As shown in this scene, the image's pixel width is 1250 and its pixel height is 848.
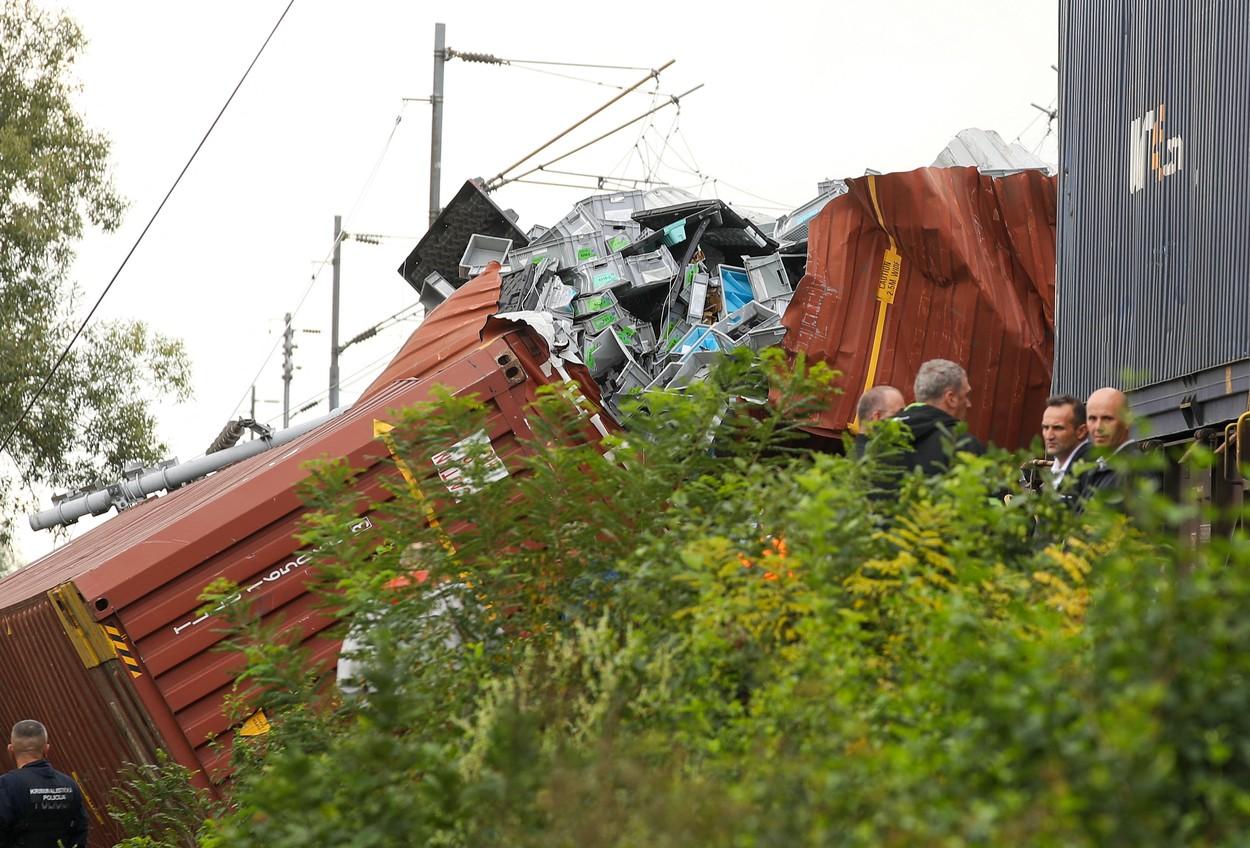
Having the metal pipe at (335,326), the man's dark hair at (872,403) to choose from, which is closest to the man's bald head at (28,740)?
the man's dark hair at (872,403)

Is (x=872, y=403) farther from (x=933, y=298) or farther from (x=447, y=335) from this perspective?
(x=933, y=298)

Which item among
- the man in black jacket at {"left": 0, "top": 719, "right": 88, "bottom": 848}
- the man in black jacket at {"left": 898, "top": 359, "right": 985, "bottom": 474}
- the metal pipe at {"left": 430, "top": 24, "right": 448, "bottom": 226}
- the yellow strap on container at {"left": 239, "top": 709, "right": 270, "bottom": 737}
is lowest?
the man in black jacket at {"left": 898, "top": 359, "right": 985, "bottom": 474}

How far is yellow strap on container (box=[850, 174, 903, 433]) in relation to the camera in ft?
37.9

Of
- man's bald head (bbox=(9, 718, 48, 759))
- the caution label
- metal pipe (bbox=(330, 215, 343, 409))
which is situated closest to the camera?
man's bald head (bbox=(9, 718, 48, 759))

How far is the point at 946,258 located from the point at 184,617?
6184 millimetres

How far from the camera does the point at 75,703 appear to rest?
955cm

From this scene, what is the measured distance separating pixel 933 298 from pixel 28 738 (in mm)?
7113

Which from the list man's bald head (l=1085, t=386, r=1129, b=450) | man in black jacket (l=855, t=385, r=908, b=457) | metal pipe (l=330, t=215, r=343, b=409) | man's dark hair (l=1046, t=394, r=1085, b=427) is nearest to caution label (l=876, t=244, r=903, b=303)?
man's dark hair (l=1046, t=394, r=1085, b=427)

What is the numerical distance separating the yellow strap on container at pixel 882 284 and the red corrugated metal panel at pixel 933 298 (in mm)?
29

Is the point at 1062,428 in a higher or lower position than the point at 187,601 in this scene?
lower

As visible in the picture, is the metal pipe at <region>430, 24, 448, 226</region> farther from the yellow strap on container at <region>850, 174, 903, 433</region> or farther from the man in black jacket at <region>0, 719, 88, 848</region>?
the man in black jacket at <region>0, 719, 88, 848</region>

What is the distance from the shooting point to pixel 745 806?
2.92m

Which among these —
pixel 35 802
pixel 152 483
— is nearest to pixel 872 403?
pixel 35 802

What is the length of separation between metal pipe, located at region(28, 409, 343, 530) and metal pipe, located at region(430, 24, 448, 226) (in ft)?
20.1
